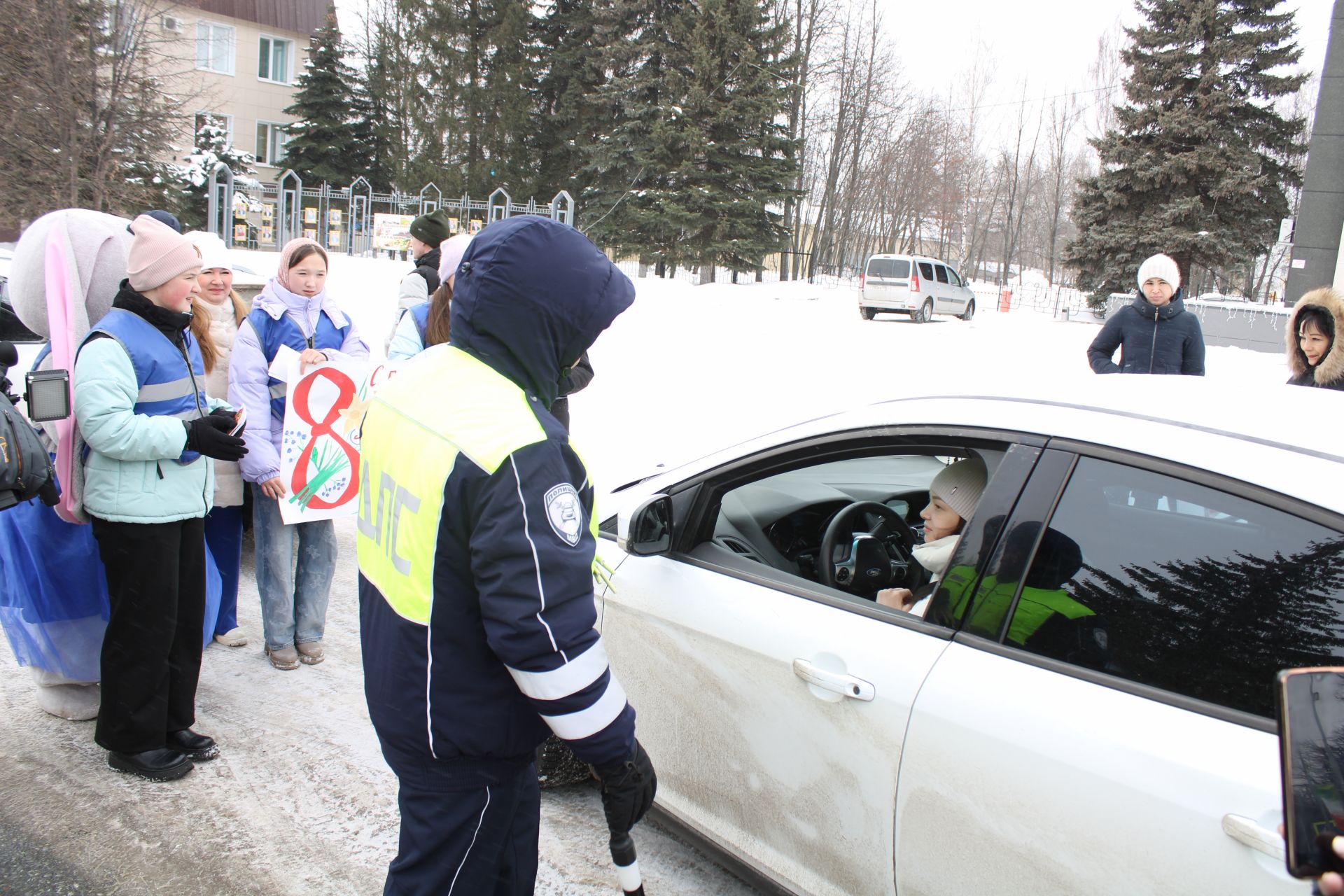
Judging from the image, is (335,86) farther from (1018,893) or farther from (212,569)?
(1018,893)

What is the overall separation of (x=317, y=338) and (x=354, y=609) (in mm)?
1602

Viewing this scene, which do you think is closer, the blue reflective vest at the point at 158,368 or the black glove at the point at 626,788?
the black glove at the point at 626,788

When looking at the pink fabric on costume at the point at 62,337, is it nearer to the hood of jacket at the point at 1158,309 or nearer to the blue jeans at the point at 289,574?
the blue jeans at the point at 289,574

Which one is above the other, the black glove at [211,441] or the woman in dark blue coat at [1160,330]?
the woman in dark blue coat at [1160,330]

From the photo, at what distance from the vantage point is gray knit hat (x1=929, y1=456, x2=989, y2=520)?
260 cm

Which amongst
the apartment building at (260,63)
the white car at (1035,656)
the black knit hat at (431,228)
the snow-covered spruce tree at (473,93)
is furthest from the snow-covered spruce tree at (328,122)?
the white car at (1035,656)

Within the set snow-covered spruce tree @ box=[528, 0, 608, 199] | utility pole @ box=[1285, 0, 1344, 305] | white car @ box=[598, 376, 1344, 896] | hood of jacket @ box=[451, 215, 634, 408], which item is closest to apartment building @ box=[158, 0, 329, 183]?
snow-covered spruce tree @ box=[528, 0, 608, 199]

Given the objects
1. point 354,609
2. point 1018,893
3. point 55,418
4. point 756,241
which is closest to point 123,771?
point 55,418

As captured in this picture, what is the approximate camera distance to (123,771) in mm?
3387

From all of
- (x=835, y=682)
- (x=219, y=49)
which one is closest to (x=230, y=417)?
(x=835, y=682)

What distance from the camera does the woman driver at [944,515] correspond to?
258 centimetres

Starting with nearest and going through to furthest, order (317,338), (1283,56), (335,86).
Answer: (317,338), (1283,56), (335,86)

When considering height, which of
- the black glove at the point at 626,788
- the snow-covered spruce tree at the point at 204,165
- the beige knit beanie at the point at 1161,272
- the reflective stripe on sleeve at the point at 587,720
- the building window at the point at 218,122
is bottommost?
the black glove at the point at 626,788

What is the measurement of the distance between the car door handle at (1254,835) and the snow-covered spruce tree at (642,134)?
26250 mm
